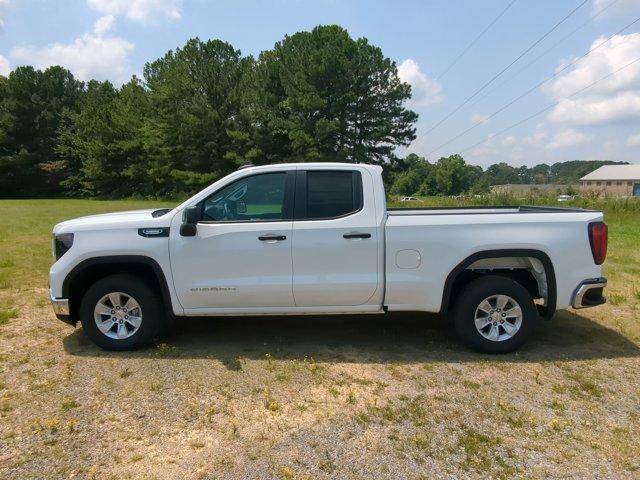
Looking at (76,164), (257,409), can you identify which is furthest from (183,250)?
(76,164)

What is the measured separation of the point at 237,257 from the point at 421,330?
238 cm

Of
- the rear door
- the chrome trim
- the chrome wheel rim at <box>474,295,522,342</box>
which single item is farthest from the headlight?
the chrome wheel rim at <box>474,295,522,342</box>

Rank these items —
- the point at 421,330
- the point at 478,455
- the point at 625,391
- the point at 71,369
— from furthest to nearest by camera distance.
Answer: the point at 421,330
the point at 71,369
the point at 625,391
the point at 478,455

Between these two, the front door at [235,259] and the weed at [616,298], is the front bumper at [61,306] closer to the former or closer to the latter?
the front door at [235,259]

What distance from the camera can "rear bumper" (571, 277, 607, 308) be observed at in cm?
470

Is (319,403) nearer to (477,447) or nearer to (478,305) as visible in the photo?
(477,447)

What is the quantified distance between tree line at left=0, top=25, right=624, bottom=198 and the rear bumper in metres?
35.3

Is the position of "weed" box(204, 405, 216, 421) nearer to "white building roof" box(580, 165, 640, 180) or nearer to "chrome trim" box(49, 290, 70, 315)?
"chrome trim" box(49, 290, 70, 315)

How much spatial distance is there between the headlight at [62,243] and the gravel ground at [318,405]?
103cm

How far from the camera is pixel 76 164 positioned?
5722 cm

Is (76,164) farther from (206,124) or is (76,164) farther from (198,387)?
(198,387)

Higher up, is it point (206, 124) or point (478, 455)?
point (206, 124)

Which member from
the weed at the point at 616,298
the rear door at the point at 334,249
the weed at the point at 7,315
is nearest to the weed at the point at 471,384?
the rear door at the point at 334,249

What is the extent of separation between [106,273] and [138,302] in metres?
0.54
